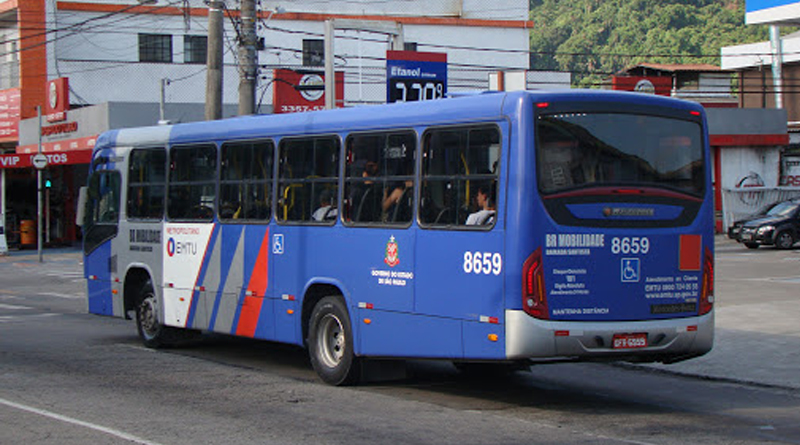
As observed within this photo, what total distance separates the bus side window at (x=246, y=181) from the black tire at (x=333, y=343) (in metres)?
1.60

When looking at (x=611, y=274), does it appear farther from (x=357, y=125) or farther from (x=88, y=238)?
(x=88, y=238)

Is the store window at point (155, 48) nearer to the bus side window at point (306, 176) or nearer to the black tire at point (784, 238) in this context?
the black tire at point (784, 238)

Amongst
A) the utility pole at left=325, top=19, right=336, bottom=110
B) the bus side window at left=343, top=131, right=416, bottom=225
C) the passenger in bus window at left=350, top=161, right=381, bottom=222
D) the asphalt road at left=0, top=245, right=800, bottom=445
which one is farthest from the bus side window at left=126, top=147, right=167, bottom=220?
the utility pole at left=325, top=19, right=336, bottom=110

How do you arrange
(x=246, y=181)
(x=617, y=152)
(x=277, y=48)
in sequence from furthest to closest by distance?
(x=277, y=48)
(x=246, y=181)
(x=617, y=152)

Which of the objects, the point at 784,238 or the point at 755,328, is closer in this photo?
the point at 755,328

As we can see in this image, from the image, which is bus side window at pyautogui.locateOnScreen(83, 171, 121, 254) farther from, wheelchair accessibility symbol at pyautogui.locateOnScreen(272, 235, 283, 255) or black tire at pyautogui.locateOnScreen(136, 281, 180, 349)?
wheelchair accessibility symbol at pyautogui.locateOnScreen(272, 235, 283, 255)

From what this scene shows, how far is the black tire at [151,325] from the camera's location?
Result: 15.1 m

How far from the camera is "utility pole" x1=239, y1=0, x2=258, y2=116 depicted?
21469 millimetres

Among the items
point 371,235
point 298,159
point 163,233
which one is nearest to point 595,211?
point 371,235

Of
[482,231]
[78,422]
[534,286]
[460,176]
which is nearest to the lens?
[78,422]

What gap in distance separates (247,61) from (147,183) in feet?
23.3

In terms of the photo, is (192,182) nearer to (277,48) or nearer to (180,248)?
(180,248)

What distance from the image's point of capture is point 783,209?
37.1 meters

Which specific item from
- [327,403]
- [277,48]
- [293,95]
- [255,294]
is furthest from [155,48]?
[327,403]
